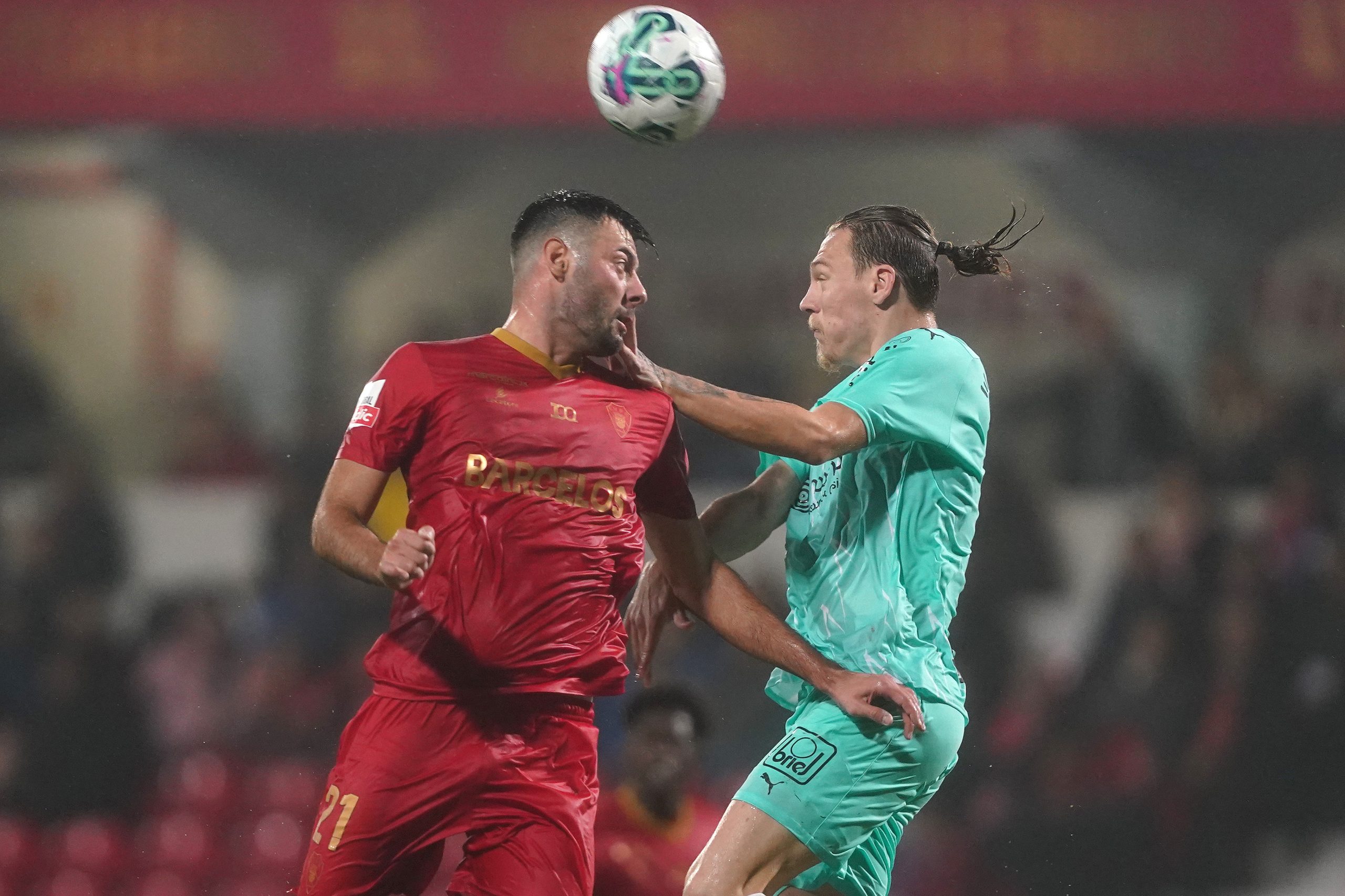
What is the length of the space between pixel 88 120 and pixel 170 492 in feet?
7.08

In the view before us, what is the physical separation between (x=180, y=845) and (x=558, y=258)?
495cm

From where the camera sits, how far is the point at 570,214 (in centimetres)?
304

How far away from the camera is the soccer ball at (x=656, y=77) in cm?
330

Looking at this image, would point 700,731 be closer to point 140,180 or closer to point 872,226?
point 872,226

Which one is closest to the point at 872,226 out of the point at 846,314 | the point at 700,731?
the point at 846,314

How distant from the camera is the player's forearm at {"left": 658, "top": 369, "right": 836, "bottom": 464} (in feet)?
9.08

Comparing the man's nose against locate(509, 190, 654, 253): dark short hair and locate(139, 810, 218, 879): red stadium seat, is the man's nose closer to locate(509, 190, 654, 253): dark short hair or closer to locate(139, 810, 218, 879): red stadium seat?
locate(509, 190, 654, 253): dark short hair

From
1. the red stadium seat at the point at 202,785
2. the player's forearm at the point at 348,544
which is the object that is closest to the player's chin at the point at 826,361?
the player's forearm at the point at 348,544

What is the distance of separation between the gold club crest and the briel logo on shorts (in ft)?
2.45

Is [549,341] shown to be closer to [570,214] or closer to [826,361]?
[570,214]

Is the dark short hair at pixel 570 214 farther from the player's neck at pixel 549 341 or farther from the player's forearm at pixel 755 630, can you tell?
the player's forearm at pixel 755 630

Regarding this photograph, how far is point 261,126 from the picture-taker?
23.9 ft

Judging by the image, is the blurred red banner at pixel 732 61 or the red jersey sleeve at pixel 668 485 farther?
the blurred red banner at pixel 732 61

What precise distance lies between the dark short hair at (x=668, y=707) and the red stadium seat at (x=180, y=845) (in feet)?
9.94
